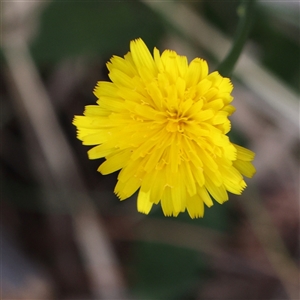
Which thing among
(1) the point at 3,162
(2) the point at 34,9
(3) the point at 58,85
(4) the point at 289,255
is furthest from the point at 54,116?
(4) the point at 289,255

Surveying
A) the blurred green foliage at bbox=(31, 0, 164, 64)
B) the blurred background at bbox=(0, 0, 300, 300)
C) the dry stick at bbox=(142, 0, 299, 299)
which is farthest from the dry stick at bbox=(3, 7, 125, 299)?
the dry stick at bbox=(142, 0, 299, 299)

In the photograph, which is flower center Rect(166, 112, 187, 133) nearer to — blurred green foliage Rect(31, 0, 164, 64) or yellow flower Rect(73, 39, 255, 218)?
yellow flower Rect(73, 39, 255, 218)

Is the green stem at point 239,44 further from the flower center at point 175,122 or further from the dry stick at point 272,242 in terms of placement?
the dry stick at point 272,242

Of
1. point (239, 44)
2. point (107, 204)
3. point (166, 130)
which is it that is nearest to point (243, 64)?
point (239, 44)

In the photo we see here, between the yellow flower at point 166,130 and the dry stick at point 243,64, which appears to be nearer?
the yellow flower at point 166,130

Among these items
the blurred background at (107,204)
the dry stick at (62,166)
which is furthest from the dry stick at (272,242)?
the dry stick at (62,166)

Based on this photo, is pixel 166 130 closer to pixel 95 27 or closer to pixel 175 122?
pixel 175 122
